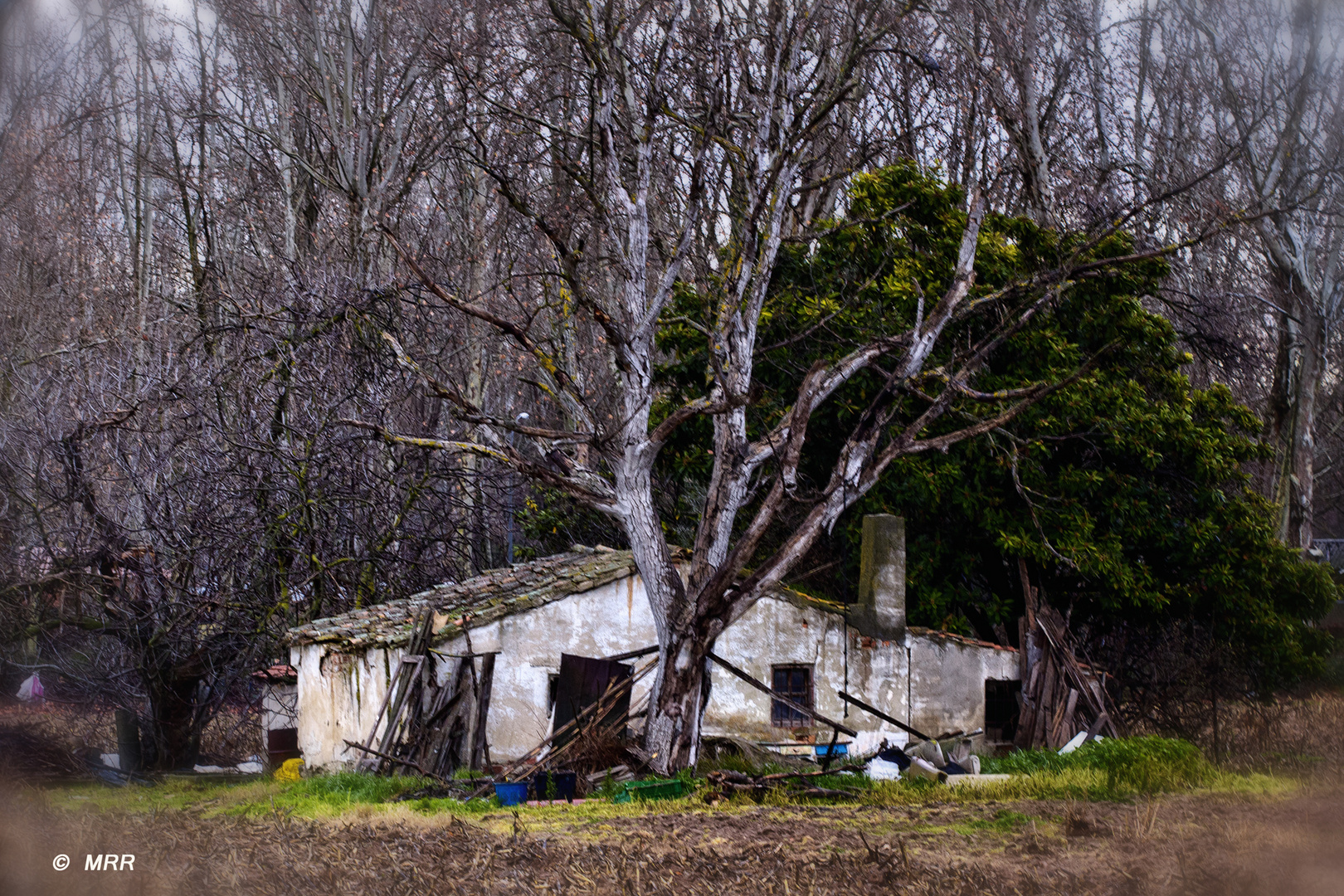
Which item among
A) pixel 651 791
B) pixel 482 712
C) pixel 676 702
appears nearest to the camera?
pixel 651 791

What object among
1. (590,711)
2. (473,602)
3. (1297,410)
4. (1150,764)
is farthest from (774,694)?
(1297,410)

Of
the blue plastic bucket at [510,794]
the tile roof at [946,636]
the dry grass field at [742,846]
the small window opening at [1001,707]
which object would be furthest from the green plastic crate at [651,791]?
the small window opening at [1001,707]

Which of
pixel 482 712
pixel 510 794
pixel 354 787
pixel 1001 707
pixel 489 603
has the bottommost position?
pixel 354 787

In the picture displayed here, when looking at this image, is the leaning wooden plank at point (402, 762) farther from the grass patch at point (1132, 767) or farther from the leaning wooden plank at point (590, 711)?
the grass patch at point (1132, 767)

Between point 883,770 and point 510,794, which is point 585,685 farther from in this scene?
point 883,770

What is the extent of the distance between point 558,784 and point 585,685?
191cm

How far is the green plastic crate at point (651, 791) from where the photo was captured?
11.3 m

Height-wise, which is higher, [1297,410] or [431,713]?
[1297,410]

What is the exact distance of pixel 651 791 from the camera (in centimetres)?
1134

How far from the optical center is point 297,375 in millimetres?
16250

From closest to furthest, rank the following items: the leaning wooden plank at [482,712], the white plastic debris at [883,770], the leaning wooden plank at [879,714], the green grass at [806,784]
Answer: the green grass at [806,784], the white plastic debris at [883,770], the leaning wooden plank at [482,712], the leaning wooden plank at [879,714]

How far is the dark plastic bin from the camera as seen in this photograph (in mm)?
11922

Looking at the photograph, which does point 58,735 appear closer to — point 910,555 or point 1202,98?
point 910,555

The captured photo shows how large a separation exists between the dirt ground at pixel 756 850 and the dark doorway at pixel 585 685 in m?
3.08
